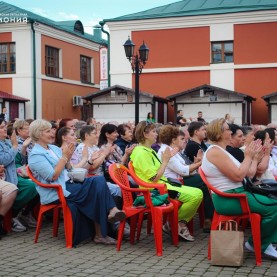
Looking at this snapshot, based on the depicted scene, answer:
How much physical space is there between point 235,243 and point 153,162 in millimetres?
2009

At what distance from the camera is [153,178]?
728cm

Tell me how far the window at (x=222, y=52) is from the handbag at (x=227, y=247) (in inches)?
874

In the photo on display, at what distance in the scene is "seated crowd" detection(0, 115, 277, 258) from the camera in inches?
247

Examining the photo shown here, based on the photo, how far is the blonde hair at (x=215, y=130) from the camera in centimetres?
648

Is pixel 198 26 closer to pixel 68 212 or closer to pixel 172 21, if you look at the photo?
pixel 172 21


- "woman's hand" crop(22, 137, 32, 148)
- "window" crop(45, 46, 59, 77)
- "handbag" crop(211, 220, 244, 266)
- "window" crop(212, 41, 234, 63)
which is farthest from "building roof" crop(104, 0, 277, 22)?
"handbag" crop(211, 220, 244, 266)

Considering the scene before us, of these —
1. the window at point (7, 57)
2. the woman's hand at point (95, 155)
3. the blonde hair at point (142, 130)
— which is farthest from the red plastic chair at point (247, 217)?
the window at point (7, 57)

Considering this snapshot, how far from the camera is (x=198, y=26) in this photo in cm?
2730

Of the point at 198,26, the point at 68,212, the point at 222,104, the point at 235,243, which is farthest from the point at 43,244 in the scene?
the point at 198,26

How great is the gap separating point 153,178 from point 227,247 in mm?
1719

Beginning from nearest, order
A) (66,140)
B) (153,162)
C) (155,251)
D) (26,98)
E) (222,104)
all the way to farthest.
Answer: (155,251) → (153,162) → (66,140) → (222,104) → (26,98)

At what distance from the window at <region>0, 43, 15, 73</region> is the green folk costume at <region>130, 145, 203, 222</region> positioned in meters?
23.3

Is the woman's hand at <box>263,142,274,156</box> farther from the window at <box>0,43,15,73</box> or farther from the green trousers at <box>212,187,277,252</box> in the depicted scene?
the window at <box>0,43,15,73</box>

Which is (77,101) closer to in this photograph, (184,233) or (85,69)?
(85,69)
